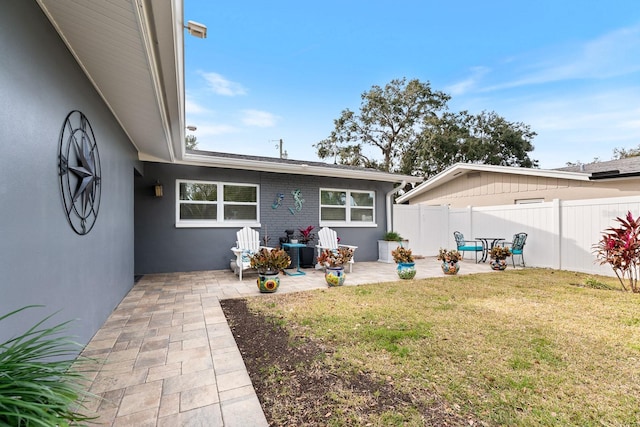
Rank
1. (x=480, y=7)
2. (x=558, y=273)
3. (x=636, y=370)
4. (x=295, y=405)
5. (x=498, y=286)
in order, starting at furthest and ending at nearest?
(x=480, y=7) → (x=558, y=273) → (x=498, y=286) → (x=636, y=370) → (x=295, y=405)

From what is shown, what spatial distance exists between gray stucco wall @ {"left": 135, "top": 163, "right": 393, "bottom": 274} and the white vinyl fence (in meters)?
3.61

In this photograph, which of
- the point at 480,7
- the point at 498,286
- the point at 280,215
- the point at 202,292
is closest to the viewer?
the point at 202,292

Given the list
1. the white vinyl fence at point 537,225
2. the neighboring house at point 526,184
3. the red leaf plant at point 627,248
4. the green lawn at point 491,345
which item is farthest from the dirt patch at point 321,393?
the neighboring house at point 526,184

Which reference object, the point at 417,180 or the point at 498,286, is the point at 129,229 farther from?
the point at 417,180

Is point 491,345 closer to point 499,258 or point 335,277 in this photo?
point 335,277

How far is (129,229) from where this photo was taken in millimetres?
4969

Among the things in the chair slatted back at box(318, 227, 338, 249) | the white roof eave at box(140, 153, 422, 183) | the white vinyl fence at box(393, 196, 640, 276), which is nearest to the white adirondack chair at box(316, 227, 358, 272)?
the chair slatted back at box(318, 227, 338, 249)

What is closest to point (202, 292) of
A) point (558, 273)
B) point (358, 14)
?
point (558, 273)

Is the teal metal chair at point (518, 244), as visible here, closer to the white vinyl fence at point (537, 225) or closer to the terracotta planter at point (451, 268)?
the white vinyl fence at point (537, 225)

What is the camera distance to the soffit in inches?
75.2

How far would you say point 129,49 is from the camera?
230 cm

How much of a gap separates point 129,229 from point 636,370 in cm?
654

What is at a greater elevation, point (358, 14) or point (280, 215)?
point (358, 14)

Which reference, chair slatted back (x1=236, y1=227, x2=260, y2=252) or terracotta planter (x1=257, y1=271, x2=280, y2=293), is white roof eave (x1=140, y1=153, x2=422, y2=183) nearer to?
chair slatted back (x1=236, y1=227, x2=260, y2=252)
